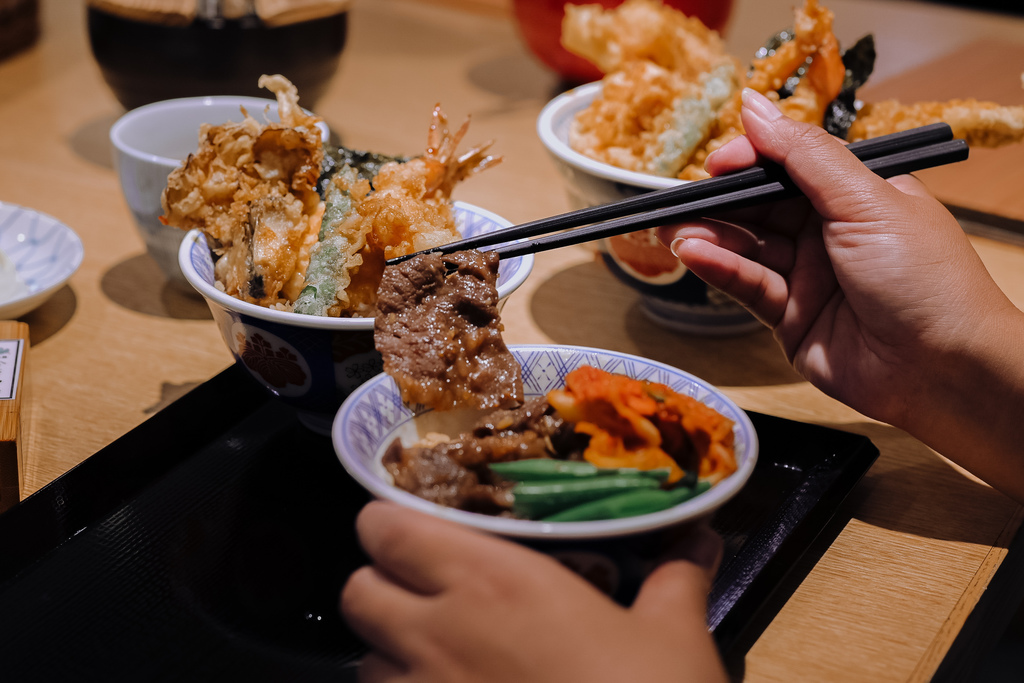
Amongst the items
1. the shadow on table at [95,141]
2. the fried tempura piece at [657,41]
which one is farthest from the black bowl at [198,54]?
the fried tempura piece at [657,41]

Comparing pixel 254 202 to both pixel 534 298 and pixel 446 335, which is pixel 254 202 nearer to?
pixel 446 335

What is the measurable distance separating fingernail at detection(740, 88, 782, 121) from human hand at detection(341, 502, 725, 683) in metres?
0.68

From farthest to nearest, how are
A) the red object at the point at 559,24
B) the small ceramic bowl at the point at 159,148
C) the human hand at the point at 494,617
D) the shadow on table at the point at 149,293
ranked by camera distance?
the red object at the point at 559,24 → the shadow on table at the point at 149,293 → the small ceramic bowl at the point at 159,148 → the human hand at the point at 494,617

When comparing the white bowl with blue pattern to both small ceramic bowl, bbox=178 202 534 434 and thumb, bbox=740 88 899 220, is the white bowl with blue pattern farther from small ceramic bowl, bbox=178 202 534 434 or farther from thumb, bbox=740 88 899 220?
thumb, bbox=740 88 899 220

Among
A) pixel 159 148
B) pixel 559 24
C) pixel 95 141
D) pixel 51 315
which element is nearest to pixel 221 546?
pixel 51 315

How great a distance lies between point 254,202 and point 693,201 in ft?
1.90

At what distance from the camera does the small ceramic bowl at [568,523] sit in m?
0.71

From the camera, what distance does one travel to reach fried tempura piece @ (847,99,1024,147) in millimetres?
1377

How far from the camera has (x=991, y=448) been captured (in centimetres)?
108

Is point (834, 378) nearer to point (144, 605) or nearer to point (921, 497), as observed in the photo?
point (921, 497)

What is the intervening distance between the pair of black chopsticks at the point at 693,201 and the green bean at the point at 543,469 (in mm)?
321

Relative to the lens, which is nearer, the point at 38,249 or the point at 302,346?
the point at 302,346

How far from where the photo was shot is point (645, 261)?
1.41 meters

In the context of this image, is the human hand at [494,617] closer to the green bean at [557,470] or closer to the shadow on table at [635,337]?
the green bean at [557,470]
